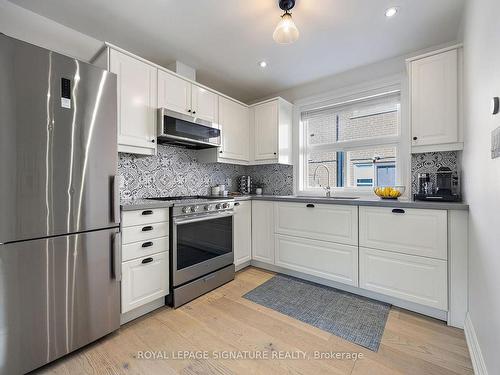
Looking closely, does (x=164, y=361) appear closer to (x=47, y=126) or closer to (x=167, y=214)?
(x=167, y=214)

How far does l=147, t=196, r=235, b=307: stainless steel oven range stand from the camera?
2107mm

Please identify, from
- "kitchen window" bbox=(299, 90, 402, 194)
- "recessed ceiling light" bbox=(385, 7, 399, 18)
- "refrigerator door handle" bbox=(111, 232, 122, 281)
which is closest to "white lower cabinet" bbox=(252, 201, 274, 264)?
"kitchen window" bbox=(299, 90, 402, 194)

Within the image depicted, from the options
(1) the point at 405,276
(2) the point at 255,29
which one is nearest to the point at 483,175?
(1) the point at 405,276

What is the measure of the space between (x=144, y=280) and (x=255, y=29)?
239cm

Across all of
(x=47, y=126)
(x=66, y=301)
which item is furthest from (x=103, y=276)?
(x=47, y=126)

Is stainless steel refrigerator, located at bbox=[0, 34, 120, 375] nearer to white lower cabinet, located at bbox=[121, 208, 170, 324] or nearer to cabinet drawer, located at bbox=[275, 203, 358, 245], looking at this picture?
white lower cabinet, located at bbox=[121, 208, 170, 324]

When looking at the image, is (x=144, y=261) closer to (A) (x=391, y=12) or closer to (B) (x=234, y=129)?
(B) (x=234, y=129)

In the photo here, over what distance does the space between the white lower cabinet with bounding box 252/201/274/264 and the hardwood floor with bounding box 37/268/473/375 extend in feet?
3.03

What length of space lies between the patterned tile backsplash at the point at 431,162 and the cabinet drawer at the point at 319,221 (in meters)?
0.80

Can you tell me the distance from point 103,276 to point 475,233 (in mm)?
2504

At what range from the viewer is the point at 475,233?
149cm

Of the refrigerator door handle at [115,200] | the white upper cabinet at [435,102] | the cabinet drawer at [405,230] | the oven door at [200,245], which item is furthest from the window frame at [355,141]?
the refrigerator door handle at [115,200]

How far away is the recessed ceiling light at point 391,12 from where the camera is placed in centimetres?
182

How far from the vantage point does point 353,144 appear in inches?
116
